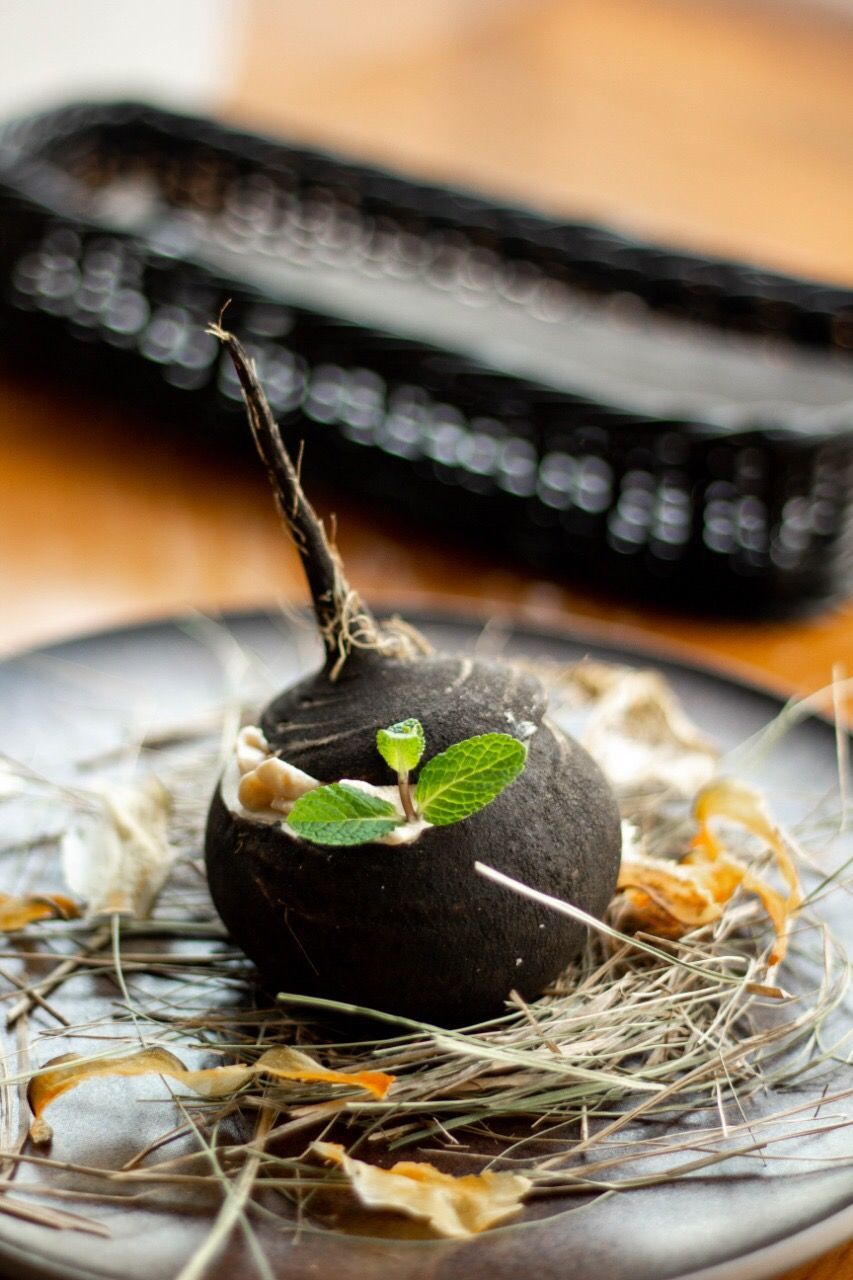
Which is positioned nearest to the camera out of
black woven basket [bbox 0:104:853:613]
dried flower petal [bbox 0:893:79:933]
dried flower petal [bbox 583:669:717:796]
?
dried flower petal [bbox 0:893:79:933]

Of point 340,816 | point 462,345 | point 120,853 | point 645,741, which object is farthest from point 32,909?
point 462,345

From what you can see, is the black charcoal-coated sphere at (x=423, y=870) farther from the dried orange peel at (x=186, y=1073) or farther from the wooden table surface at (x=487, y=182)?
the wooden table surface at (x=487, y=182)

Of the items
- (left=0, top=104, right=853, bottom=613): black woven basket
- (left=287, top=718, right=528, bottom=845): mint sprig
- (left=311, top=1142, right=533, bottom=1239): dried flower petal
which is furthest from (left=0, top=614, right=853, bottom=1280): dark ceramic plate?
(left=0, top=104, right=853, bottom=613): black woven basket

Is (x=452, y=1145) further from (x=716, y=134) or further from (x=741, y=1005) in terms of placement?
(x=716, y=134)

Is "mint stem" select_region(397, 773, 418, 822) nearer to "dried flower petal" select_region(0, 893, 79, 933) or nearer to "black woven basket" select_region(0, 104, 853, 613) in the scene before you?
"dried flower petal" select_region(0, 893, 79, 933)

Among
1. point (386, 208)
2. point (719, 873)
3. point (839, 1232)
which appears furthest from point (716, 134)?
point (839, 1232)
